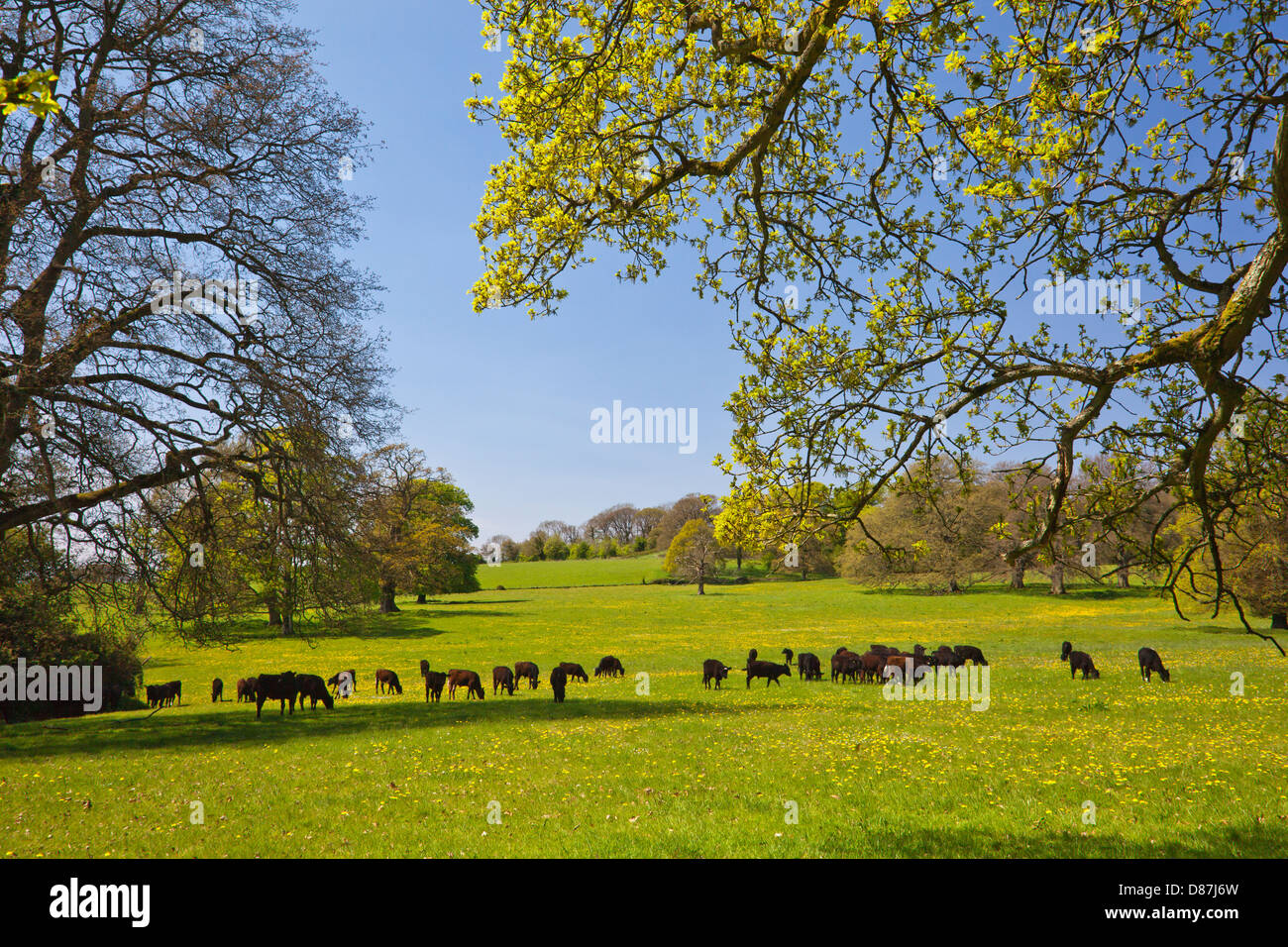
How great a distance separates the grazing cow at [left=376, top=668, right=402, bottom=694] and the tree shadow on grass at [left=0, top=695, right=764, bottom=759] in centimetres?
Result: 299

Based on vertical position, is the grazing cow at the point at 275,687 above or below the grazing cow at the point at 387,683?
above

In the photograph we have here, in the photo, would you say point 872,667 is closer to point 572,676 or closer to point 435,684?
point 572,676

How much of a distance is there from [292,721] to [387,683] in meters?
8.24

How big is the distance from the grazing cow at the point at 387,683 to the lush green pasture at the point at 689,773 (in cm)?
194

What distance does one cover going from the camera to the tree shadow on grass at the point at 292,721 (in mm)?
16875

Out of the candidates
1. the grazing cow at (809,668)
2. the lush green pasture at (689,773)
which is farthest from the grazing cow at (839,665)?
the lush green pasture at (689,773)

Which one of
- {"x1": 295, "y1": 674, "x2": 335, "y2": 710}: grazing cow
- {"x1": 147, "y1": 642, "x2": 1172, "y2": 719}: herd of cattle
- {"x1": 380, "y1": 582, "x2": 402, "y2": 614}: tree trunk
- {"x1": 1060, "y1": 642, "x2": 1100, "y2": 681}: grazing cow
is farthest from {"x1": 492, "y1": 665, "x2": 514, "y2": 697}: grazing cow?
{"x1": 380, "y1": 582, "x2": 402, "y2": 614}: tree trunk

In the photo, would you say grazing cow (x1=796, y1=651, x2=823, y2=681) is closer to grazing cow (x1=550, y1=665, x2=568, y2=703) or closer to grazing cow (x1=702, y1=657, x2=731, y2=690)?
grazing cow (x1=702, y1=657, x2=731, y2=690)

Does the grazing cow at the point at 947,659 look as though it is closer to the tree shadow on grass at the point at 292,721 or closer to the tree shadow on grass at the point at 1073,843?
the tree shadow on grass at the point at 292,721

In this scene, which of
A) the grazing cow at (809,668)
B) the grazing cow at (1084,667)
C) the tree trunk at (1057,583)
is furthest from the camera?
the tree trunk at (1057,583)

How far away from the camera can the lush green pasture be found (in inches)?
360

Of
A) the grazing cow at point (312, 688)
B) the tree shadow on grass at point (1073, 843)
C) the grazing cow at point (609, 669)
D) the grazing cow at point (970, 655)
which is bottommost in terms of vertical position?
the grazing cow at point (609, 669)

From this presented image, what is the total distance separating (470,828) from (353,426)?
10.8 metres

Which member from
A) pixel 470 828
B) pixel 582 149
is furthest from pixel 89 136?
pixel 470 828
